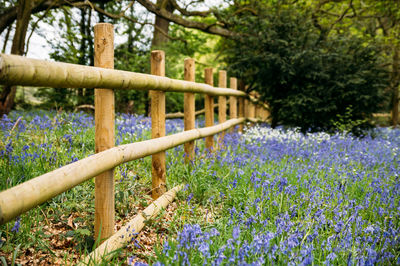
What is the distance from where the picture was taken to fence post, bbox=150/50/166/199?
380 cm

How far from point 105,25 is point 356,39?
8.46 metres

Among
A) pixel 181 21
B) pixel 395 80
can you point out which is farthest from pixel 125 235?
pixel 395 80

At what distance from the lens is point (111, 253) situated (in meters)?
2.40

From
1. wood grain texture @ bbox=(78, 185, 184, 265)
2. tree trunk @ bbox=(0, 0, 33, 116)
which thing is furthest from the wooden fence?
tree trunk @ bbox=(0, 0, 33, 116)

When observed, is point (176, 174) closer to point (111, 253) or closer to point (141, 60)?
point (111, 253)

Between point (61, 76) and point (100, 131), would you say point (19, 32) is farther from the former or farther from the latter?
point (61, 76)

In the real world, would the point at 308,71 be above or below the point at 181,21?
below

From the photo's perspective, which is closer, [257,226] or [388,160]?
[257,226]

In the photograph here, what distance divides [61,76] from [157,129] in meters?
1.84

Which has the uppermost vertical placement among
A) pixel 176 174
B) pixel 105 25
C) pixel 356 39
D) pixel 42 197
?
pixel 356 39

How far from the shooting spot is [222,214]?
337cm

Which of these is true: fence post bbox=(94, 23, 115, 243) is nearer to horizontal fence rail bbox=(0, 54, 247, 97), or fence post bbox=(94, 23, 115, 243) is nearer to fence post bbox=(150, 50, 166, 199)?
horizontal fence rail bbox=(0, 54, 247, 97)

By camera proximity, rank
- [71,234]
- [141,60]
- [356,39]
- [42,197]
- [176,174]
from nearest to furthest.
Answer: [42,197] < [71,234] < [176,174] < [356,39] < [141,60]

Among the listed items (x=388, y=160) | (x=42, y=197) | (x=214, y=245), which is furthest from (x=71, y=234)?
(x=388, y=160)
